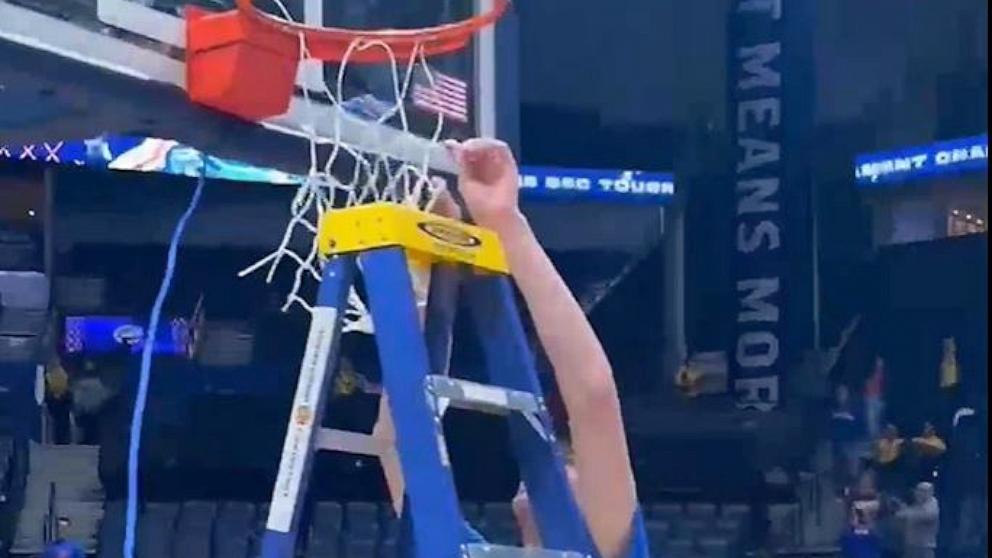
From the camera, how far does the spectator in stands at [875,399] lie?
11.4m

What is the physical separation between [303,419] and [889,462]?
29.3 ft

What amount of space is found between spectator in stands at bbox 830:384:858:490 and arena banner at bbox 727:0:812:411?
1.22 ft

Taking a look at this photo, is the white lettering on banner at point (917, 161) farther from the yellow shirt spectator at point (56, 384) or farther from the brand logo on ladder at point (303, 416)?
the brand logo on ladder at point (303, 416)

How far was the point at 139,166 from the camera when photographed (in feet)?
36.1

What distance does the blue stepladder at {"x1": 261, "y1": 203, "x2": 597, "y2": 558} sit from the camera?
2047 millimetres

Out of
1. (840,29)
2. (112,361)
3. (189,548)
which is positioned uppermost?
(840,29)

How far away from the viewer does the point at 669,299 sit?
12352mm

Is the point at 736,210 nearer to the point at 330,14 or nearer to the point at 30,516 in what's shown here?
the point at 30,516

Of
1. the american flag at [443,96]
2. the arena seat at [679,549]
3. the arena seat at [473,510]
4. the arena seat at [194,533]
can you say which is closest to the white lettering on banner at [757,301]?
the arena seat at [679,549]

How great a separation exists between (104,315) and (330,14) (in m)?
8.27

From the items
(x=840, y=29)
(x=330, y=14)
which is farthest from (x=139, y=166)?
(x=330, y=14)

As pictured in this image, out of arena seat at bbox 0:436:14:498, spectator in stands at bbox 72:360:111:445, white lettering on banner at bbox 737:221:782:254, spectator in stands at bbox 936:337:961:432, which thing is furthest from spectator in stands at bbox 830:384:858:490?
arena seat at bbox 0:436:14:498

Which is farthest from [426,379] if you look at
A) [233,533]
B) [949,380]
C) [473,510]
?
[949,380]

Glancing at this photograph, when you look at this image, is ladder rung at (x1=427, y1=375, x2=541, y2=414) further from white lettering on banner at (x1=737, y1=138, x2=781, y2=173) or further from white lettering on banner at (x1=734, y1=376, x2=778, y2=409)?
white lettering on banner at (x1=737, y1=138, x2=781, y2=173)
